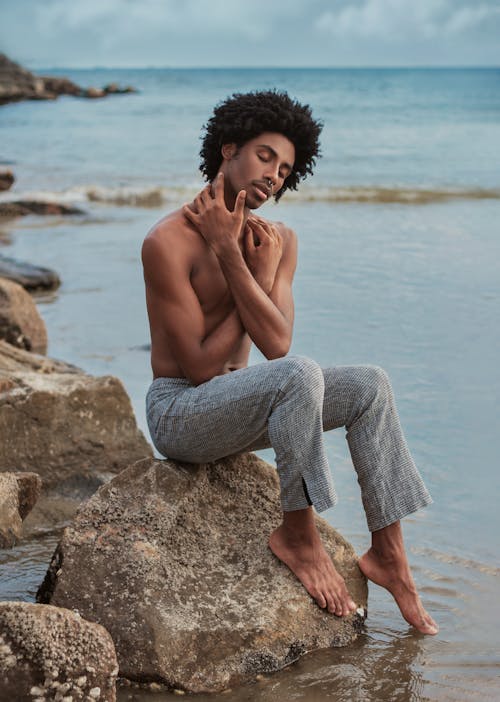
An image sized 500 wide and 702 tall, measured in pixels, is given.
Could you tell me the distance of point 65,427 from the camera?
5.22 meters

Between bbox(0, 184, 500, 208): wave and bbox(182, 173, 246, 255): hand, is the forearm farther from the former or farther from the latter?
bbox(0, 184, 500, 208): wave

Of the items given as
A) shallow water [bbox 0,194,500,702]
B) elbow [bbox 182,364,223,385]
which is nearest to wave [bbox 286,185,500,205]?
shallow water [bbox 0,194,500,702]

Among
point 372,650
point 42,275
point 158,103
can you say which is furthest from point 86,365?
point 158,103

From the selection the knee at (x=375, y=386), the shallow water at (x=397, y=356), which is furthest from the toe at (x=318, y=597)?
the knee at (x=375, y=386)

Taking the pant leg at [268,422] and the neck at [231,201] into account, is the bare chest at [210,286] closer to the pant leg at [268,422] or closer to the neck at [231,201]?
the neck at [231,201]

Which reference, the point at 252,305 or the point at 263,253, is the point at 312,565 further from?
the point at 263,253

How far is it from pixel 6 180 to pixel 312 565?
17.8 metres

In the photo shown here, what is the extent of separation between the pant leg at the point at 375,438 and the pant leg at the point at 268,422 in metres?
0.17

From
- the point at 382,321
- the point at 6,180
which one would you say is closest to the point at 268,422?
the point at 382,321

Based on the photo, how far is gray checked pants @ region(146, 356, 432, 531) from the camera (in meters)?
3.75

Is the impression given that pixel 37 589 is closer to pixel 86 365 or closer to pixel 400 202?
pixel 86 365

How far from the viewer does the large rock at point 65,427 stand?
509 centimetres

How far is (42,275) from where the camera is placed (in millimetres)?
10867

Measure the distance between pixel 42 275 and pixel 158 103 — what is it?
49.5 meters
